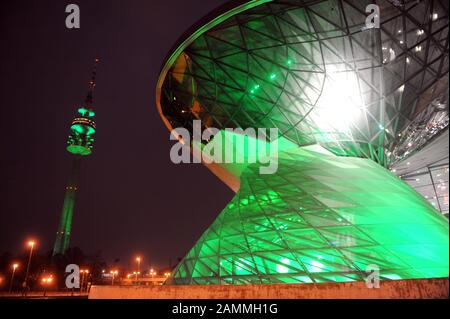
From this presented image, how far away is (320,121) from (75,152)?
8782cm

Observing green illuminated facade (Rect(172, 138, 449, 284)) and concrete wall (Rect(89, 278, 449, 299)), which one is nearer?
concrete wall (Rect(89, 278, 449, 299))

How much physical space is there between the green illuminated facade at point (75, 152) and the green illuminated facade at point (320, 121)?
70970mm

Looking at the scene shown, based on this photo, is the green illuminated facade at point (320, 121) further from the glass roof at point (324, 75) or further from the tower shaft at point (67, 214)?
the tower shaft at point (67, 214)

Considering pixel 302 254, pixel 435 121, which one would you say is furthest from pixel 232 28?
pixel 435 121

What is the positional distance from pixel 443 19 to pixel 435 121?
778 centimetres

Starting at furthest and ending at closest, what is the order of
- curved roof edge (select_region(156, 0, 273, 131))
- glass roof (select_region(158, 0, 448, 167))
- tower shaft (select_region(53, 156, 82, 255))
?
tower shaft (select_region(53, 156, 82, 255)), glass roof (select_region(158, 0, 448, 167)), curved roof edge (select_region(156, 0, 273, 131))

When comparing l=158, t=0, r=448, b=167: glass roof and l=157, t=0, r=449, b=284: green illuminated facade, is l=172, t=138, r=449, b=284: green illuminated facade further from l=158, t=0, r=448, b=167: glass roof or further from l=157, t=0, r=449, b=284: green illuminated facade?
l=158, t=0, r=448, b=167: glass roof

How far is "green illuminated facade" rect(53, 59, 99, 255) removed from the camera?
77812 millimetres

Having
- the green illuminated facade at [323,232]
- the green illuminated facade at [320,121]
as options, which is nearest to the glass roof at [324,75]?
the green illuminated facade at [320,121]

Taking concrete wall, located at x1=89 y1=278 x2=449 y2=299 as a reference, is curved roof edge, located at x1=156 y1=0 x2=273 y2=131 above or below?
above

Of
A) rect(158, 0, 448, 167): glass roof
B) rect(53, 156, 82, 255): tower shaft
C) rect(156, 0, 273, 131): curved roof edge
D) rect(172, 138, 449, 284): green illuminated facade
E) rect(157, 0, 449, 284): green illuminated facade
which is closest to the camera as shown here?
rect(172, 138, 449, 284): green illuminated facade

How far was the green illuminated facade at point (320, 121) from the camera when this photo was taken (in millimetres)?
12039

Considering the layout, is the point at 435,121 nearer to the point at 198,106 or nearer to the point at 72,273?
the point at 198,106

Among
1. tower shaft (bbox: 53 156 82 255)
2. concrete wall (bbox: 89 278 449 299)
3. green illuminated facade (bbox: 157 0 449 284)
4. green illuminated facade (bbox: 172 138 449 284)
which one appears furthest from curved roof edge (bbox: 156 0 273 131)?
tower shaft (bbox: 53 156 82 255)
